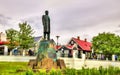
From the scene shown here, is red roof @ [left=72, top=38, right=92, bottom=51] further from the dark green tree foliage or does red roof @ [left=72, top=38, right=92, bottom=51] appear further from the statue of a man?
the statue of a man

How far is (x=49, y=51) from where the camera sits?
2962cm

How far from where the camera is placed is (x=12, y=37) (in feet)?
204

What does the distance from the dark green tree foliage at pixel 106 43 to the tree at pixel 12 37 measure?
18910 mm

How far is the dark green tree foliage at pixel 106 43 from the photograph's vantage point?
217ft

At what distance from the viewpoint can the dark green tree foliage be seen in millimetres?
66031

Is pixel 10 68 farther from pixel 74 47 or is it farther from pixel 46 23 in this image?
pixel 74 47

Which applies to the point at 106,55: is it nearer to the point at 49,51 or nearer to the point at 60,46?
the point at 60,46

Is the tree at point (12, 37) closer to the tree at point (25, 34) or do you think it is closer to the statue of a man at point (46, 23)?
the tree at point (25, 34)

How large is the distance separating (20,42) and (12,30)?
5.28 m

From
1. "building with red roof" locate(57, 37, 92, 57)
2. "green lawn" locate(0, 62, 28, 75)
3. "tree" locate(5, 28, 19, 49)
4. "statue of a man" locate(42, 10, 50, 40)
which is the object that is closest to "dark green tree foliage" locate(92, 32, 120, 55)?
"building with red roof" locate(57, 37, 92, 57)

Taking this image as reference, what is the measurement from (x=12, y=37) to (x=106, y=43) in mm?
21622

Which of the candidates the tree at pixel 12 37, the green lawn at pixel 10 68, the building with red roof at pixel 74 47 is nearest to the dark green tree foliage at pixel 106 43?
the building with red roof at pixel 74 47

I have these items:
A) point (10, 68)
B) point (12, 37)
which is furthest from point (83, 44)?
point (10, 68)

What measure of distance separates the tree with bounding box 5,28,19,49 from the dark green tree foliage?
18910 mm
